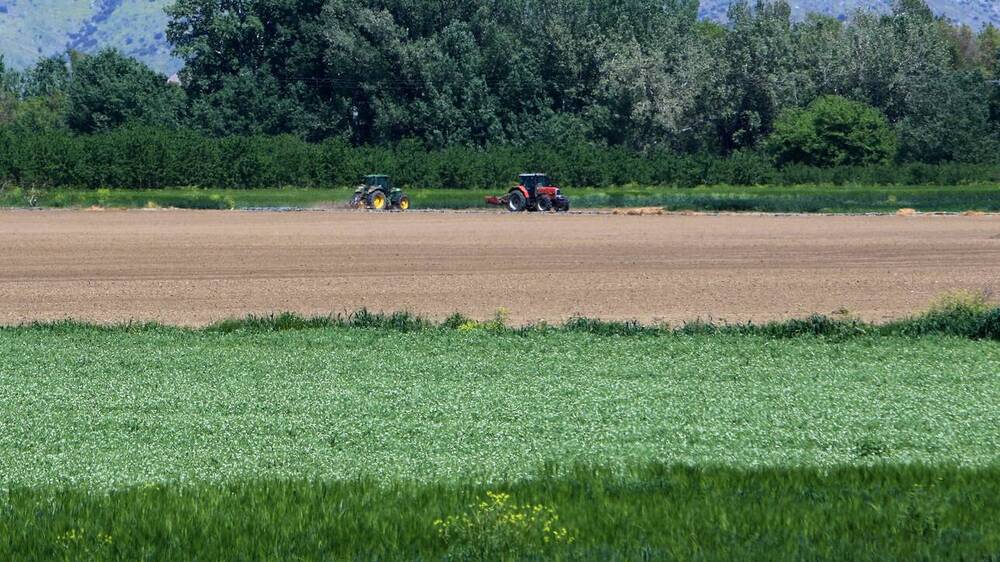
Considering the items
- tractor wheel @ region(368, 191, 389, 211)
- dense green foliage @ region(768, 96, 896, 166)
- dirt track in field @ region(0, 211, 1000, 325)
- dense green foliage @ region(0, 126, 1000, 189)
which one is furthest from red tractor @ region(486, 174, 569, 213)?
dense green foliage @ region(768, 96, 896, 166)

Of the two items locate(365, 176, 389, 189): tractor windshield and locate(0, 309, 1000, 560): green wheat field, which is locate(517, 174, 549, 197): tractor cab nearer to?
locate(365, 176, 389, 189): tractor windshield

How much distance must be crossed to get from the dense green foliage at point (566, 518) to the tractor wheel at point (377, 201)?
53237 mm

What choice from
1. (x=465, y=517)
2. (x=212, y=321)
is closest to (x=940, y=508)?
(x=465, y=517)

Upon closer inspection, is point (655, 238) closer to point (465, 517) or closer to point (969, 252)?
point (969, 252)

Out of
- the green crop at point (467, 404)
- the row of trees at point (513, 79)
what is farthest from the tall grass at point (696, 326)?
the row of trees at point (513, 79)

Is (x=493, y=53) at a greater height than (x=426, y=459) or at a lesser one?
greater

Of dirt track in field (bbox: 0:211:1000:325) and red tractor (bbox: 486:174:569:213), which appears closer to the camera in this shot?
dirt track in field (bbox: 0:211:1000:325)

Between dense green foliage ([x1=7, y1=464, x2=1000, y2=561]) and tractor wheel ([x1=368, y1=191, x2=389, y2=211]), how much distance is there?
5324 centimetres

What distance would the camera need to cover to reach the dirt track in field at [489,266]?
24297 millimetres

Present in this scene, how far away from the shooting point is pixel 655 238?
4209 centimetres

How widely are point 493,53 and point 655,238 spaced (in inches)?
2512

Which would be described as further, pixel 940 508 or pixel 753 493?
pixel 753 493

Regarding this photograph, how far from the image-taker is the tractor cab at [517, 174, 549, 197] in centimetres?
6106

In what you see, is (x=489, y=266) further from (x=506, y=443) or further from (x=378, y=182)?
(x=378, y=182)
